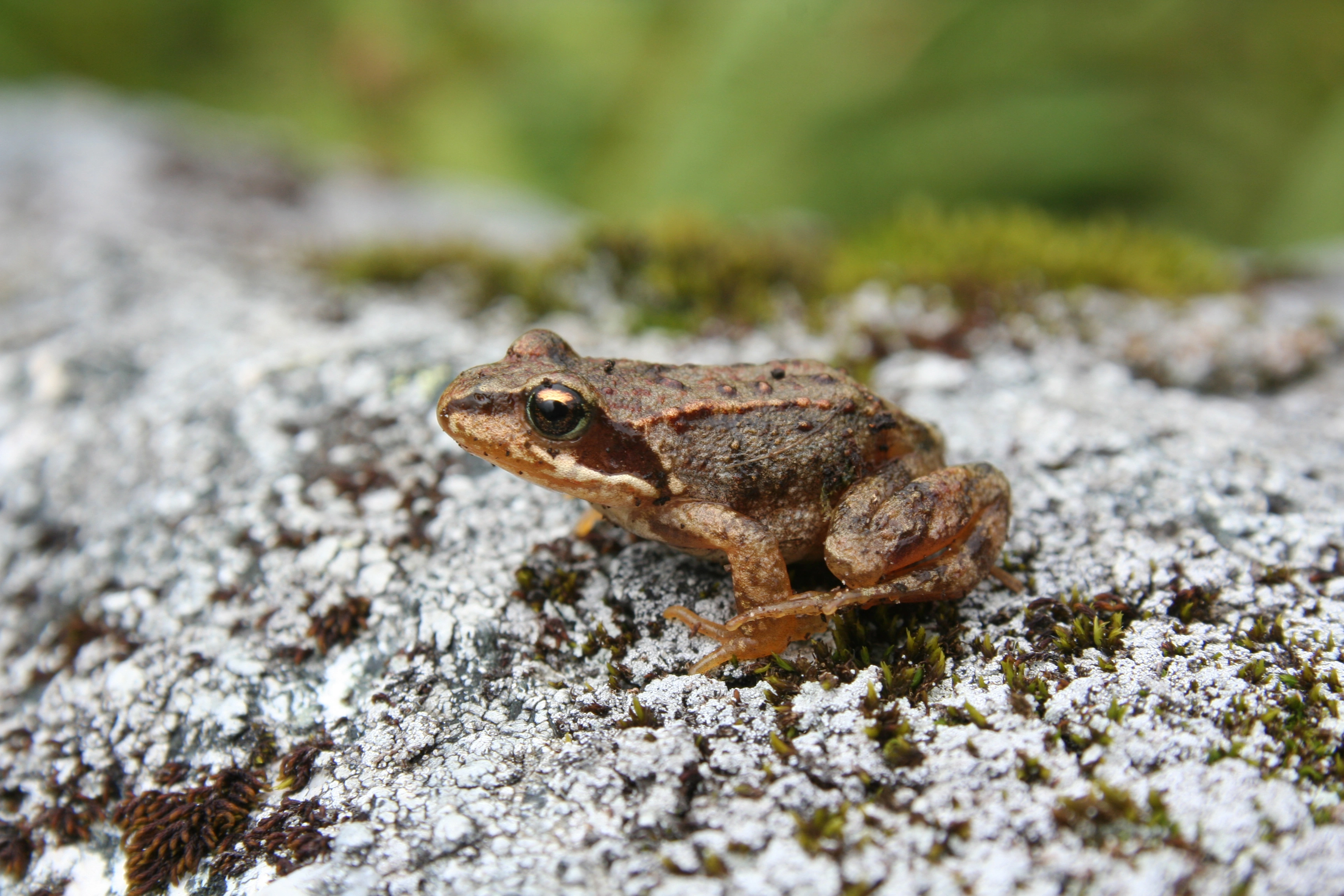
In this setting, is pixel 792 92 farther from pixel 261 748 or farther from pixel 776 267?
pixel 261 748

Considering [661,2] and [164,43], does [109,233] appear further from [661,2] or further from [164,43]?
[661,2]

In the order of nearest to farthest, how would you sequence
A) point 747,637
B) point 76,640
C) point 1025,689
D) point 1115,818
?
point 1115,818
point 1025,689
point 747,637
point 76,640

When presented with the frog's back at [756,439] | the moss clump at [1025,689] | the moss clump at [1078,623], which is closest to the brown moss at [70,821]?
the frog's back at [756,439]

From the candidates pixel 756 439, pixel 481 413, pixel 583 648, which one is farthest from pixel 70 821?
pixel 756 439

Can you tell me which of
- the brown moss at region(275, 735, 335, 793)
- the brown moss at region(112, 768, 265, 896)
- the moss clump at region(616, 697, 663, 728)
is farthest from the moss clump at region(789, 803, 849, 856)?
the brown moss at region(112, 768, 265, 896)

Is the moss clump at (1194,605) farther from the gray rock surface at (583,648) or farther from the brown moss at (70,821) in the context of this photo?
the brown moss at (70,821)

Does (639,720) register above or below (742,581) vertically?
below

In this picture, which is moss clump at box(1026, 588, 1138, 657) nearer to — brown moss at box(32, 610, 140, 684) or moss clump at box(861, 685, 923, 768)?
moss clump at box(861, 685, 923, 768)
